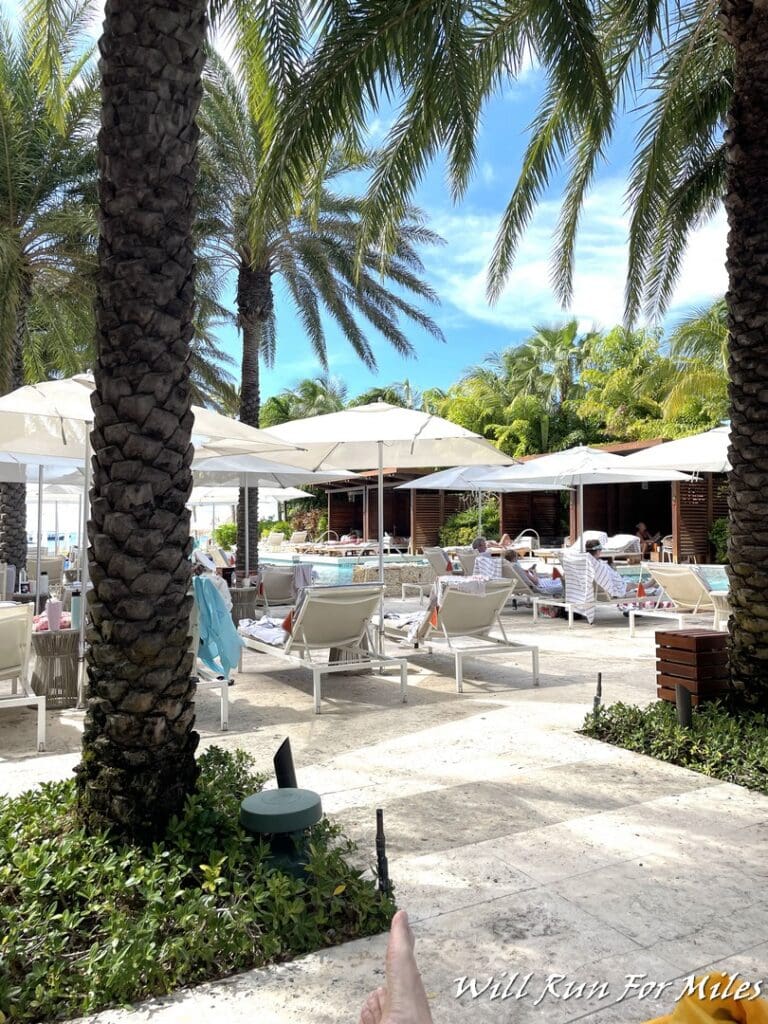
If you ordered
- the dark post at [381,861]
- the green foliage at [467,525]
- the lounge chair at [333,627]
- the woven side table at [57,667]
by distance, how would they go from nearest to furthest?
the dark post at [381,861]
the woven side table at [57,667]
the lounge chair at [333,627]
the green foliage at [467,525]

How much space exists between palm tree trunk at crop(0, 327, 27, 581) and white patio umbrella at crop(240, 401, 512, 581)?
5.69m

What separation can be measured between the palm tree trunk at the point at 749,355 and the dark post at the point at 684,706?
52 centimetres

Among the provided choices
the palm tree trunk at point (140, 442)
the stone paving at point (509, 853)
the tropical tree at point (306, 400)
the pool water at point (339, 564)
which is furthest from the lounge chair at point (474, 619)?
the tropical tree at point (306, 400)

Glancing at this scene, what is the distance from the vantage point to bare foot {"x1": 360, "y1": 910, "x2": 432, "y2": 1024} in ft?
3.73

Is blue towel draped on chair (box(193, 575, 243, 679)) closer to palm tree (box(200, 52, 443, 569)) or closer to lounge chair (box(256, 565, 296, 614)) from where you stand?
lounge chair (box(256, 565, 296, 614))

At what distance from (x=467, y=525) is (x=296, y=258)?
577 inches

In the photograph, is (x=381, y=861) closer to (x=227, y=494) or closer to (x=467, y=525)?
(x=227, y=494)

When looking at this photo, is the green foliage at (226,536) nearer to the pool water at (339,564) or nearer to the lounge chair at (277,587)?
the pool water at (339,564)

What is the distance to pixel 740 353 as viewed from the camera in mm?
5836

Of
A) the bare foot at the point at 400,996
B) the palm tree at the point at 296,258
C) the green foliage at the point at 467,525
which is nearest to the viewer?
the bare foot at the point at 400,996

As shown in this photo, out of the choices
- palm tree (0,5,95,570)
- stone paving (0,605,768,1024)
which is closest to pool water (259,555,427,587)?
palm tree (0,5,95,570)

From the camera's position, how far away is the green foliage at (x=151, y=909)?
8.96 feet

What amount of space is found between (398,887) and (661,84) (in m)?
8.40

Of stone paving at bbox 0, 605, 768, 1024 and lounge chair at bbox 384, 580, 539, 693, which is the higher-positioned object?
lounge chair at bbox 384, 580, 539, 693
